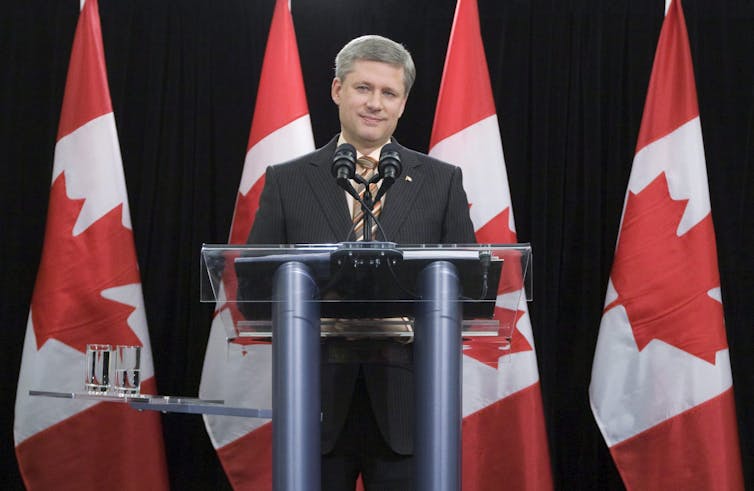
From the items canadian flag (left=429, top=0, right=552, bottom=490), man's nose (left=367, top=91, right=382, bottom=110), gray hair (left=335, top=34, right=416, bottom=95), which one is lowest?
canadian flag (left=429, top=0, right=552, bottom=490)

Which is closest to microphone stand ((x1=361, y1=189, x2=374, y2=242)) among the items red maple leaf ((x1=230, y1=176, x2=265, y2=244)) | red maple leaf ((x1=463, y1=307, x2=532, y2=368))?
red maple leaf ((x1=463, y1=307, x2=532, y2=368))

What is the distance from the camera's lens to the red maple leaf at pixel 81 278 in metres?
3.71

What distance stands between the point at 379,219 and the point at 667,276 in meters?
1.76

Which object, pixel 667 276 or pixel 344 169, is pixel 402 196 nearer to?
pixel 344 169

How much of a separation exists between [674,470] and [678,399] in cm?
26

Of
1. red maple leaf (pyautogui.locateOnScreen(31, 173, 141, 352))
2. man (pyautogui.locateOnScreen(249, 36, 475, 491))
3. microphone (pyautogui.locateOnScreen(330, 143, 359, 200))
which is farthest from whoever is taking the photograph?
red maple leaf (pyautogui.locateOnScreen(31, 173, 141, 352))

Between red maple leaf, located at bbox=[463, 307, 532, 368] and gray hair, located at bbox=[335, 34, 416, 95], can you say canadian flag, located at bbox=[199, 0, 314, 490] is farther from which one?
red maple leaf, located at bbox=[463, 307, 532, 368]

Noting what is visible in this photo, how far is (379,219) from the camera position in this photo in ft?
7.23

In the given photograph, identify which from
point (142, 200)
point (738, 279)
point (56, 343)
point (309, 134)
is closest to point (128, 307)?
point (56, 343)

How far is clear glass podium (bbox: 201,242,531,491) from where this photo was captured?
62.9 inches

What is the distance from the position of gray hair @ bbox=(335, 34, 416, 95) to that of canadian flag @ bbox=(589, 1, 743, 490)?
1.54 m

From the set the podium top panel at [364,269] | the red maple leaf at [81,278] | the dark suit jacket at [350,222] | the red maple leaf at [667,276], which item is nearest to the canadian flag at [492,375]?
the red maple leaf at [667,276]

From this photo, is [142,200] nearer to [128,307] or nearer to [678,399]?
[128,307]

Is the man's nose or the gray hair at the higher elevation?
the gray hair
